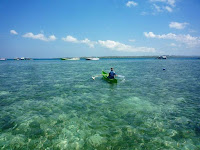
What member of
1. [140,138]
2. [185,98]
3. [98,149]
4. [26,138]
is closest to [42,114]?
[26,138]

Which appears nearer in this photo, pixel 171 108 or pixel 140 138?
pixel 140 138

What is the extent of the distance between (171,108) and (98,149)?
377 inches

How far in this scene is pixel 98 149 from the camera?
810cm

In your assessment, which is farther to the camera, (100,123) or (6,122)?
(6,122)

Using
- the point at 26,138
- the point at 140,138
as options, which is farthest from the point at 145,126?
the point at 26,138

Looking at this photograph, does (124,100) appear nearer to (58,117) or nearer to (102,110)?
(102,110)

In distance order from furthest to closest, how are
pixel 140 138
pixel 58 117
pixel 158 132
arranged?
pixel 58 117 → pixel 158 132 → pixel 140 138

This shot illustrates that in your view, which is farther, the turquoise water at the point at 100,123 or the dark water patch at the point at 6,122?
the dark water patch at the point at 6,122

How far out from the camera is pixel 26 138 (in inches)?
364

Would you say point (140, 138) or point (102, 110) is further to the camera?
point (102, 110)

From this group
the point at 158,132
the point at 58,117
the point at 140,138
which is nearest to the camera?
the point at 140,138

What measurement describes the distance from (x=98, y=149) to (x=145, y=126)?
4407 mm

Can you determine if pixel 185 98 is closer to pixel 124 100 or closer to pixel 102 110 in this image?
pixel 124 100

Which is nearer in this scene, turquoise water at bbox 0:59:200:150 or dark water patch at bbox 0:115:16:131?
turquoise water at bbox 0:59:200:150
